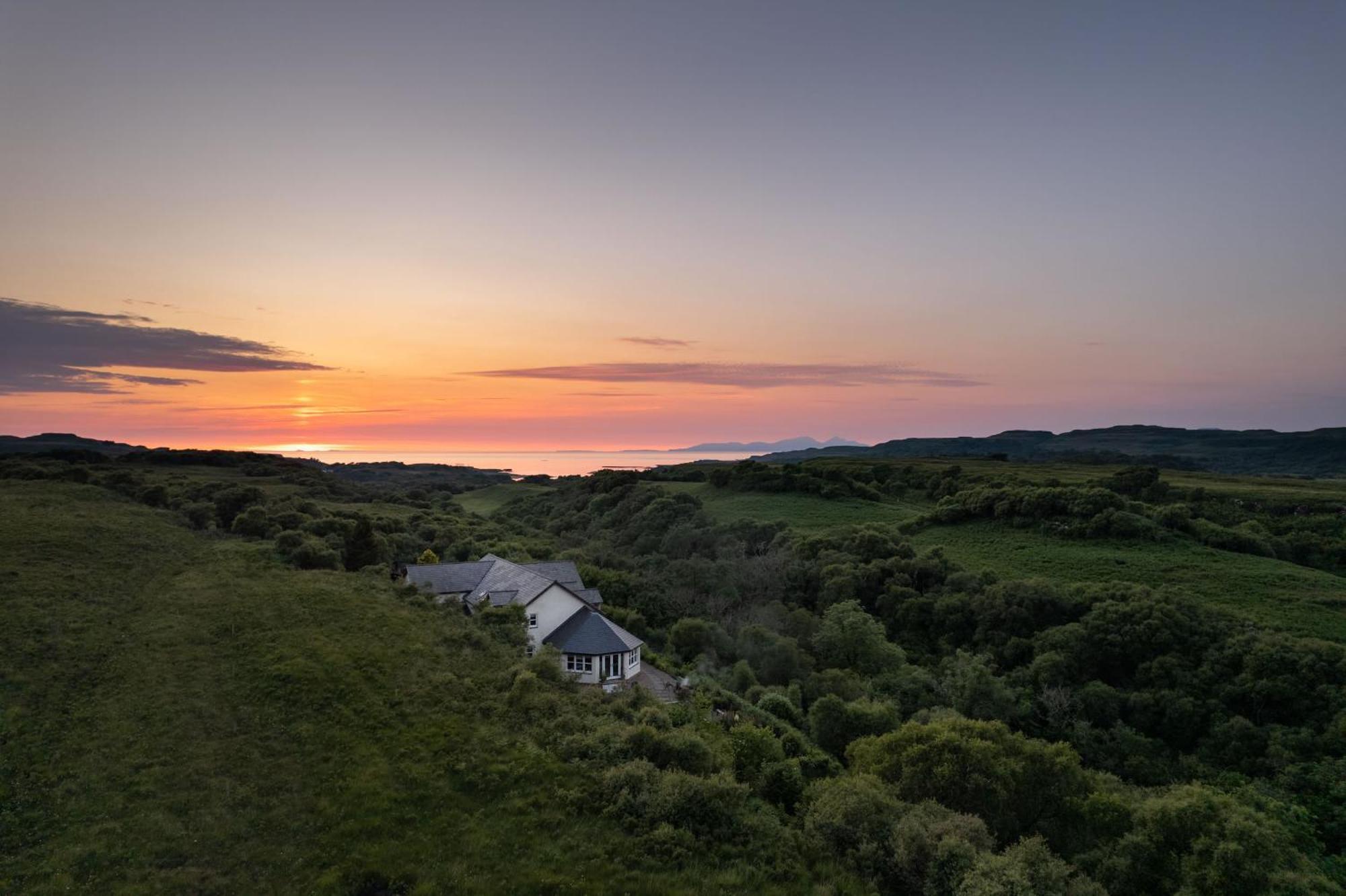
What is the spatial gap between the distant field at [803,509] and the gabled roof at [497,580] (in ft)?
147

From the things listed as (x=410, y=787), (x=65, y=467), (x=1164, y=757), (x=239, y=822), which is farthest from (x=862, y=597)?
(x=65, y=467)

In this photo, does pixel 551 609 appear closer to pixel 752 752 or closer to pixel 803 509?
pixel 752 752

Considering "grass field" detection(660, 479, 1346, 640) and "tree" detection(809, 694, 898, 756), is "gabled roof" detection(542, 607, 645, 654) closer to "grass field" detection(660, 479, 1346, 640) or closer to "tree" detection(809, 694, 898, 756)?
"tree" detection(809, 694, 898, 756)

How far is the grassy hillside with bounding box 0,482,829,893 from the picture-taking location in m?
17.6

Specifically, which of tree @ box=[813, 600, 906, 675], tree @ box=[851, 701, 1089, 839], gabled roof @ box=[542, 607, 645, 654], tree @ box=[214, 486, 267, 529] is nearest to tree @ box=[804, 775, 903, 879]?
tree @ box=[851, 701, 1089, 839]

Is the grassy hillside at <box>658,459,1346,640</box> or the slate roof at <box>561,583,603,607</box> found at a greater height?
the grassy hillside at <box>658,459,1346,640</box>

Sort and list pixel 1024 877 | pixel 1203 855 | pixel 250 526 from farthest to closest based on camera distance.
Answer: pixel 250 526, pixel 1203 855, pixel 1024 877

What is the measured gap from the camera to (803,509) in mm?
96562

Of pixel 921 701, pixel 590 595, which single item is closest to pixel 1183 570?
pixel 921 701

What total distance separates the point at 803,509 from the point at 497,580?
57.9 m

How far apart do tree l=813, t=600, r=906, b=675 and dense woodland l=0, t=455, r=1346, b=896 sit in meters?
0.18

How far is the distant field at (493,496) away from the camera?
153 m

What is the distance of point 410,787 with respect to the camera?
72.3 ft

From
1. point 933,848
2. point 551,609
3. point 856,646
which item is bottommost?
point 856,646
